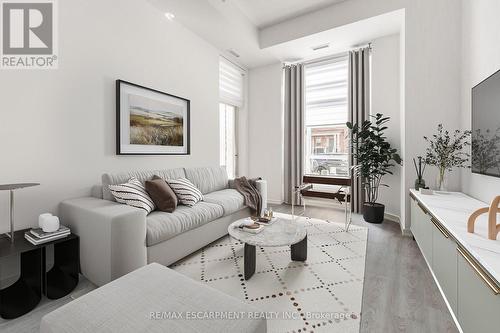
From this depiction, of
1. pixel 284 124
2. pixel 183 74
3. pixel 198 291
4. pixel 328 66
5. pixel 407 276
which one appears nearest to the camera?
pixel 198 291

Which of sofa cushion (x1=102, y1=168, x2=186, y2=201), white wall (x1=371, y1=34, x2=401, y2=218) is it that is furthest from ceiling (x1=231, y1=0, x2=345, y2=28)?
sofa cushion (x1=102, y1=168, x2=186, y2=201)

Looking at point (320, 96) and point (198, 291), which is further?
point (320, 96)

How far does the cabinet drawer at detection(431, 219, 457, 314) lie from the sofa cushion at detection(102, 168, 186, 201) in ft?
9.07

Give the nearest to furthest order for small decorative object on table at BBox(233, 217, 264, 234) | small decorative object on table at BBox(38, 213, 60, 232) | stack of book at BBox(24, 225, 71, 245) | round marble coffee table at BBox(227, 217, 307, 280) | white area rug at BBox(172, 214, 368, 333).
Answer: white area rug at BBox(172, 214, 368, 333) < stack of book at BBox(24, 225, 71, 245) < small decorative object on table at BBox(38, 213, 60, 232) < round marble coffee table at BBox(227, 217, 307, 280) < small decorative object on table at BBox(233, 217, 264, 234)

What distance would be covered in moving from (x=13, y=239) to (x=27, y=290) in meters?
0.40

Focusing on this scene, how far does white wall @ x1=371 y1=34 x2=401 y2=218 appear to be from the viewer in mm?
3576

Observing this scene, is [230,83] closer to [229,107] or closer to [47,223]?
[229,107]

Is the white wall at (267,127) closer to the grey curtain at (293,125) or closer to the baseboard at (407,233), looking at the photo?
the grey curtain at (293,125)

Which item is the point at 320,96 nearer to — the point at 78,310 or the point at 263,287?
the point at 263,287

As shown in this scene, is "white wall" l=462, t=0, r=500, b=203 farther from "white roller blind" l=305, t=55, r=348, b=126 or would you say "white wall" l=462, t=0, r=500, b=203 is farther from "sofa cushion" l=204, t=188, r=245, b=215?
"sofa cushion" l=204, t=188, r=245, b=215

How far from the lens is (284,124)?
474cm

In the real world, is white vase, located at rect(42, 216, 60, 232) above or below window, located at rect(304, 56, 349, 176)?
below

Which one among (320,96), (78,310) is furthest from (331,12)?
(78,310)

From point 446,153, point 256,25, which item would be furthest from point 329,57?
point 446,153
